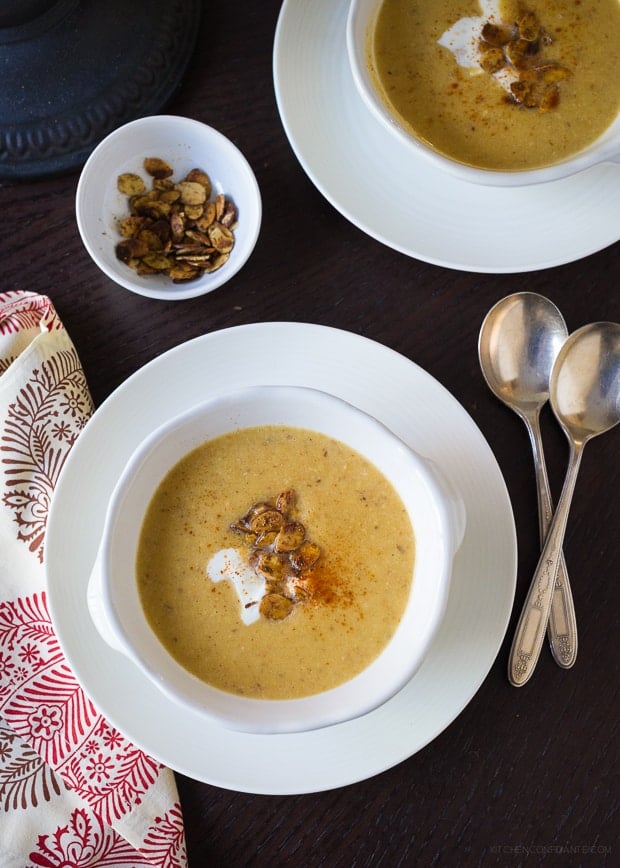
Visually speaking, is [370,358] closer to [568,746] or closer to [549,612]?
[549,612]

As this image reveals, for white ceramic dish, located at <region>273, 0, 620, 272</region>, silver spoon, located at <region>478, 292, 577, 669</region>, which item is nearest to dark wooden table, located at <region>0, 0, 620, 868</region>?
silver spoon, located at <region>478, 292, 577, 669</region>

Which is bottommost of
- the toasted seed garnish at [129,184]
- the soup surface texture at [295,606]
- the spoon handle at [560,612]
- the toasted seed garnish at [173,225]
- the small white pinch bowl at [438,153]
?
the spoon handle at [560,612]

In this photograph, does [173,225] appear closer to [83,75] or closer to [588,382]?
[83,75]

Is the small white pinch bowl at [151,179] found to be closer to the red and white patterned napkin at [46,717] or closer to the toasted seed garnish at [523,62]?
the red and white patterned napkin at [46,717]

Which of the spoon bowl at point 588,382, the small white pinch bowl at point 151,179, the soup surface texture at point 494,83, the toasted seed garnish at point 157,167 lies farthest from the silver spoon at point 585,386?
the toasted seed garnish at point 157,167

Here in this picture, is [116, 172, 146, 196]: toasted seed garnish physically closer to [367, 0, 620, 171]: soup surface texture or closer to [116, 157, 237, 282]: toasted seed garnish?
[116, 157, 237, 282]: toasted seed garnish
